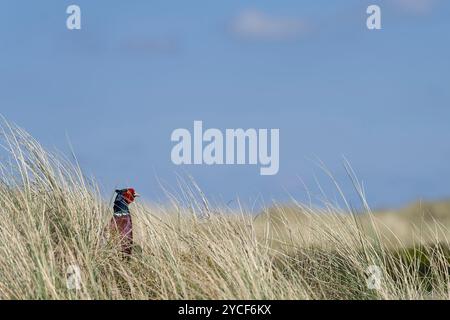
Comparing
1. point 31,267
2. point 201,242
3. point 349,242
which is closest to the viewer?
point 31,267

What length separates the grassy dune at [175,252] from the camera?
204 inches

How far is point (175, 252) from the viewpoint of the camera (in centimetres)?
591

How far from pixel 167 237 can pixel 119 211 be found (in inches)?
16.8

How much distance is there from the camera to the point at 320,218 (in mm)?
6363

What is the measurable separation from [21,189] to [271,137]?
6.85 ft

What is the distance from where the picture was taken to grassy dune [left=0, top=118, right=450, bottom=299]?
204 inches

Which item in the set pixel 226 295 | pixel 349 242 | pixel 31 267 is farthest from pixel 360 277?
pixel 31 267
